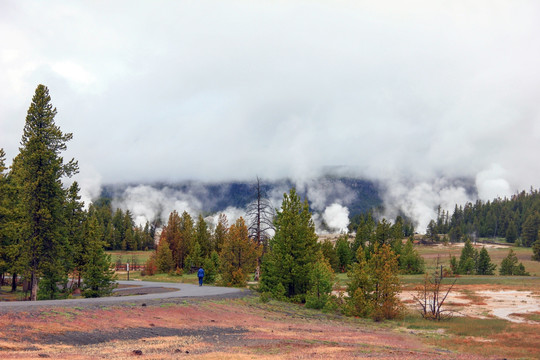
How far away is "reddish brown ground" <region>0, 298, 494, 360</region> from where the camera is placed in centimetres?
1523

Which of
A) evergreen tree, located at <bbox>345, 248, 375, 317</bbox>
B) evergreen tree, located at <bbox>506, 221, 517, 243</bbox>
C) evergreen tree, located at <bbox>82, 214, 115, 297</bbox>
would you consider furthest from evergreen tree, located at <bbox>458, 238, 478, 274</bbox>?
evergreen tree, located at <bbox>506, 221, 517, 243</bbox>

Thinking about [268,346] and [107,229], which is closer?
[268,346]

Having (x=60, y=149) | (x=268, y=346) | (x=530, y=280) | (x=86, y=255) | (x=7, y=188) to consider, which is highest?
(x=60, y=149)

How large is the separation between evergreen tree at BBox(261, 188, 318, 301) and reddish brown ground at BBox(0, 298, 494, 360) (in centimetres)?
1221

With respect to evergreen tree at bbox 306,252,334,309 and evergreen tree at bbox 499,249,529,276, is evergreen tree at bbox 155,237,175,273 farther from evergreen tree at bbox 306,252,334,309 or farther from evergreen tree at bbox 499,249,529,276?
evergreen tree at bbox 499,249,529,276

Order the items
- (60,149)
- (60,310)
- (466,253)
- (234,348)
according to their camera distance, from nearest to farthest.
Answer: (234,348), (60,310), (60,149), (466,253)

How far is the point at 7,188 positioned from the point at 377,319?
38.9 metres

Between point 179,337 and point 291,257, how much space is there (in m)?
22.9

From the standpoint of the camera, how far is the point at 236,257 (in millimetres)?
46500

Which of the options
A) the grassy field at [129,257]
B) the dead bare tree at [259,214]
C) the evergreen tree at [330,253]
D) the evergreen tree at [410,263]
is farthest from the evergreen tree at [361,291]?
the grassy field at [129,257]

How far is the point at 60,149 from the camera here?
39938mm

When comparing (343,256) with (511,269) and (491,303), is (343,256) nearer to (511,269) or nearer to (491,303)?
(511,269)

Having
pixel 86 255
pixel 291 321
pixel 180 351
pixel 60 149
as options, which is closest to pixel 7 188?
pixel 60 149

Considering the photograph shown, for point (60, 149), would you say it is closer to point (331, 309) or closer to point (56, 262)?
point (56, 262)
